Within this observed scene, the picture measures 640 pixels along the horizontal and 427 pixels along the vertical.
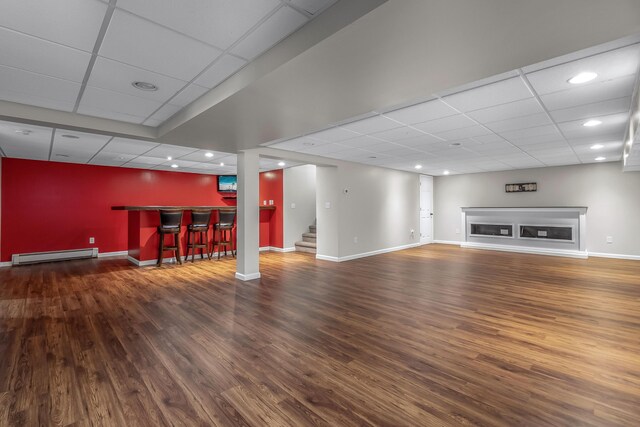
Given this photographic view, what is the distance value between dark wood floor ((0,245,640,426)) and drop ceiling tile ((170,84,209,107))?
2.31 metres

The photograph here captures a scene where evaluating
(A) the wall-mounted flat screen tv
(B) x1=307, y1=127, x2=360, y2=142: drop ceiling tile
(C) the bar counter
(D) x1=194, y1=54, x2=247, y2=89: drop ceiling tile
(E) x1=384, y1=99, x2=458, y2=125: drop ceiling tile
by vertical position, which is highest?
(D) x1=194, y1=54, x2=247, y2=89: drop ceiling tile

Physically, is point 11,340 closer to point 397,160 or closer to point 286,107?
point 286,107

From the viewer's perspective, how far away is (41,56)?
222 centimetres

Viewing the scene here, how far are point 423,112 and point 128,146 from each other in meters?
4.82

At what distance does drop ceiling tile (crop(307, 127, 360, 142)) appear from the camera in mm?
4148

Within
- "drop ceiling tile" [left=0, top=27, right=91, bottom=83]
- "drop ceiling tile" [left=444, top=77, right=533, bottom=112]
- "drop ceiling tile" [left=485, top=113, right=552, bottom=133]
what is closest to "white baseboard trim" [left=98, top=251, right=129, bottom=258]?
"drop ceiling tile" [left=0, top=27, right=91, bottom=83]

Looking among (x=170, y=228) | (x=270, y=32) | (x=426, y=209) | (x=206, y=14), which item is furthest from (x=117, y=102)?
(x=426, y=209)

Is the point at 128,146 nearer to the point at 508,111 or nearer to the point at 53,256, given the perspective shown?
the point at 53,256

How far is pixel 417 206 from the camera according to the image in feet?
30.3

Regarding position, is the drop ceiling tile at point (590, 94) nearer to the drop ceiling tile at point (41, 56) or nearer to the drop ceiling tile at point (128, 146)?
the drop ceiling tile at point (41, 56)

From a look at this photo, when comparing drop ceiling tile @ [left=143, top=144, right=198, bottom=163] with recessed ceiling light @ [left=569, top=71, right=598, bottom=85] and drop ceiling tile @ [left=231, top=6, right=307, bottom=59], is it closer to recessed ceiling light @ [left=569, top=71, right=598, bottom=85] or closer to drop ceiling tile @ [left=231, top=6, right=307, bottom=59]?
drop ceiling tile @ [left=231, top=6, right=307, bottom=59]

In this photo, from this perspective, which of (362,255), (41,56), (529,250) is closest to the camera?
(41,56)

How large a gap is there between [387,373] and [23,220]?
820cm

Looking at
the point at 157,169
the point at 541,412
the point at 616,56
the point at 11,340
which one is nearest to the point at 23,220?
the point at 157,169
